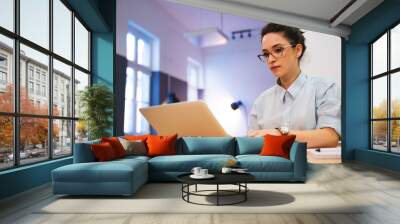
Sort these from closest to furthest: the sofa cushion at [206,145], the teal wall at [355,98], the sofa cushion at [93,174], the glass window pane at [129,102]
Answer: the sofa cushion at [93,174] < the sofa cushion at [206,145] < the teal wall at [355,98] < the glass window pane at [129,102]

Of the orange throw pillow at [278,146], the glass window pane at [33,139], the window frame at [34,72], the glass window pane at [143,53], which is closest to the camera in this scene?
the window frame at [34,72]

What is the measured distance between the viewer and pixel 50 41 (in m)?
6.10

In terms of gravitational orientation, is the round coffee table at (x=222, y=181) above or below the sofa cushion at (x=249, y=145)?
below

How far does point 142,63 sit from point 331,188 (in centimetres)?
685

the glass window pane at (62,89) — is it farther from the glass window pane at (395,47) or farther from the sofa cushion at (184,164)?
the glass window pane at (395,47)

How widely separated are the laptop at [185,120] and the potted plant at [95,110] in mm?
753

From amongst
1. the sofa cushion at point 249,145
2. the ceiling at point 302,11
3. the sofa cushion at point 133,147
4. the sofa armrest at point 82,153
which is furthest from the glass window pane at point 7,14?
the sofa cushion at point 249,145

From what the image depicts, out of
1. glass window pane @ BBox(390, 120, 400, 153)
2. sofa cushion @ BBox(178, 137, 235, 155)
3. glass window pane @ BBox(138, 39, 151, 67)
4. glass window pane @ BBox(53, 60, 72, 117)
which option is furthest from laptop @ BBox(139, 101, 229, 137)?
glass window pane @ BBox(390, 120, 400, 153)

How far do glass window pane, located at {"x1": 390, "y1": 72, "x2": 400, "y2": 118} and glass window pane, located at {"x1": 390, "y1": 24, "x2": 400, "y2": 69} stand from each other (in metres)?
0.23

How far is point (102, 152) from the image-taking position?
5.21 m

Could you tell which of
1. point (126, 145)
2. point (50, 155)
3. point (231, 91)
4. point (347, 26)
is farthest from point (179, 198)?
point (231, 91)

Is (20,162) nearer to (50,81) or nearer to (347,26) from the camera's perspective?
(50,81)

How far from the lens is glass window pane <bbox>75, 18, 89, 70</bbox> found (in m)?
7.46

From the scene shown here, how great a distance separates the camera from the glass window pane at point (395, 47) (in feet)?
24.2
